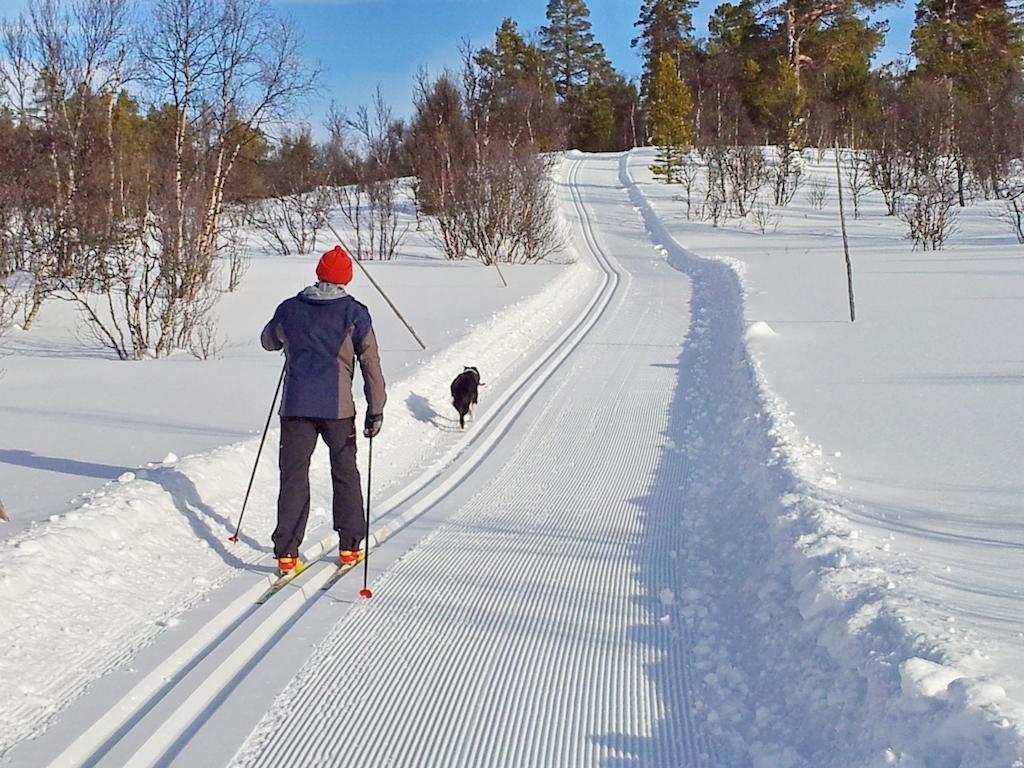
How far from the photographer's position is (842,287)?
18266mm

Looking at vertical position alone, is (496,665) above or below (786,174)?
below

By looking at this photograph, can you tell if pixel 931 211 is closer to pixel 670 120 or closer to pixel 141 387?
pixel 141 387

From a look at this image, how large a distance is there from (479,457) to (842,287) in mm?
13104

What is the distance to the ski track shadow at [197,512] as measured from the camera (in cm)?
549

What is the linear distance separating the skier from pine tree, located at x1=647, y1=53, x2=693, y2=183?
47.3 meters

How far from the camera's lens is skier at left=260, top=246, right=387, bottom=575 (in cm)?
493

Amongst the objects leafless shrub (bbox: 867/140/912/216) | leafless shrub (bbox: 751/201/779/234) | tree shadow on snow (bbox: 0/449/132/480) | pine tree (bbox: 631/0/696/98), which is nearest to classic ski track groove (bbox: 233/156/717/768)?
tree shadow on snow (bbox: 0/449/132/480)

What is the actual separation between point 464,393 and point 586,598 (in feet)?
14.7

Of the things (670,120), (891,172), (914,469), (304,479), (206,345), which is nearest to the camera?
(304,479)

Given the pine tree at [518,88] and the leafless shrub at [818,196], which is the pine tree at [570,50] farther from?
the leafless shrub at [818,196]

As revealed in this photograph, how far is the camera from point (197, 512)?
19.0 ft

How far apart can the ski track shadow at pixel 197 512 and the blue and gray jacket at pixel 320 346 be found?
112cm

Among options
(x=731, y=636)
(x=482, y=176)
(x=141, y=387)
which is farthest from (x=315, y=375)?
(x=482, y=176)

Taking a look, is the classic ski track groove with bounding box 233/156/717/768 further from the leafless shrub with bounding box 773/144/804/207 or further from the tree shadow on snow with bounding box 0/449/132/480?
the leafless shrub with bounding box 773/144/804/207
